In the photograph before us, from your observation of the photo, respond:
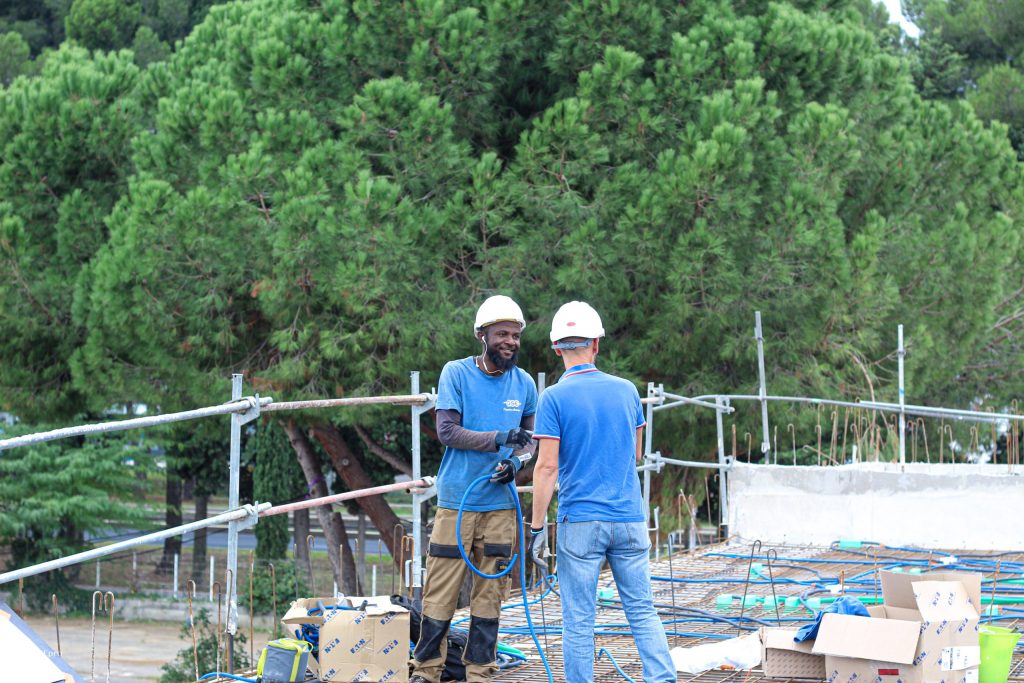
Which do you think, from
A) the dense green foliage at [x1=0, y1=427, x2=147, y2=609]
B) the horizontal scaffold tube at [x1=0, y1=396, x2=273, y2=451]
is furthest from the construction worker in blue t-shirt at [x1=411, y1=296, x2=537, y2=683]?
the dense green foliage at [x1=0, y1=427, x2=147, y2=609]

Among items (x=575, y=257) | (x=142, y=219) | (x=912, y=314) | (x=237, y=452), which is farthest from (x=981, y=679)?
(x=912, y=314)

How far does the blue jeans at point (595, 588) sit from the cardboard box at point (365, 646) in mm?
849

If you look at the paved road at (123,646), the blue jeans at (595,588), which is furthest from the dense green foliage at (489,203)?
the blue jeans at (595,588)

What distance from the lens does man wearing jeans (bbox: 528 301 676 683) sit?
17.0 feet

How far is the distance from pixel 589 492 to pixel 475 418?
2.36 feet

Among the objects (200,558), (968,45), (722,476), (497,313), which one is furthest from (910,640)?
(968,45)

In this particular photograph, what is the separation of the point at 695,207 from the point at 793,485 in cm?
437

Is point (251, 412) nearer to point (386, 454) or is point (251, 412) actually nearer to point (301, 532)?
point (386, 454)

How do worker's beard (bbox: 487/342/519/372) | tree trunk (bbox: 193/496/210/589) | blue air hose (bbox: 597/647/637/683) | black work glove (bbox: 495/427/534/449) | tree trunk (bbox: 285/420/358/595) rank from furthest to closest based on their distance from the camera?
tree trunk (bbox: 193/496/210/589)
tree trunk (bbox: 285/420/358/595)
blue air hose (bbox: 597/647/637/683)
worker's beard (bbox: 487/342/519/372)
black work glove (bbox: 495/427/534/449)

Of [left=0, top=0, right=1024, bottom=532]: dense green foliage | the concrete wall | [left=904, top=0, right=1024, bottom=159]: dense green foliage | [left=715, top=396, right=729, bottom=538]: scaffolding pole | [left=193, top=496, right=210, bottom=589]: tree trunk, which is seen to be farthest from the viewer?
[left=193, top=496, right=210, bottom=589]: tree trunk

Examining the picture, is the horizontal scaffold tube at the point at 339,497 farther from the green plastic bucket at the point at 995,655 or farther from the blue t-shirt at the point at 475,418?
the green plastic bucket at the point at 995,655

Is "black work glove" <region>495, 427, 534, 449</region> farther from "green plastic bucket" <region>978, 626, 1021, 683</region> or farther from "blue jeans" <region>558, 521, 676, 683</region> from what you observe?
"green plastic bucket" <region>978, 626, 1021, 683</region>

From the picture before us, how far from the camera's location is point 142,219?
52.1 ft

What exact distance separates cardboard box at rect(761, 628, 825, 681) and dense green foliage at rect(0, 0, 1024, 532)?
352 inches
